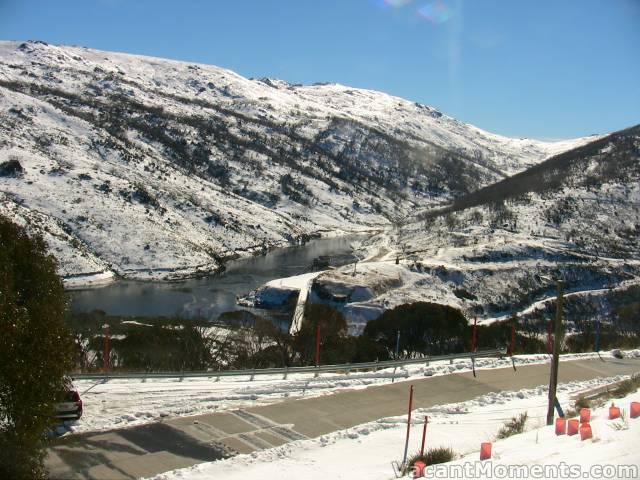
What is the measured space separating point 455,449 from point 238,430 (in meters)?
5.05

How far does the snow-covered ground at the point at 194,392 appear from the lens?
1384 centimetres

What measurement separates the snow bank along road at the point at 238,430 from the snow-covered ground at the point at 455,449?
577 mm

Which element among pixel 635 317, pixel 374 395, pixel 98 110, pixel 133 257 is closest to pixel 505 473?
pixel 374 395

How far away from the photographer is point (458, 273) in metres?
69.4

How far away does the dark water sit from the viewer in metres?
60.0

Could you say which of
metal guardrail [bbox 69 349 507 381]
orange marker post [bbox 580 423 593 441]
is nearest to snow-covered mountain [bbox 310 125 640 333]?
metal guardrail [bbox 69 349 507 381]

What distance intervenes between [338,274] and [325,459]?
5509 cm

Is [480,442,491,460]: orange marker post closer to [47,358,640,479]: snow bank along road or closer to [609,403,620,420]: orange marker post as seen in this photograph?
[609,403,620,420]: orange marker post

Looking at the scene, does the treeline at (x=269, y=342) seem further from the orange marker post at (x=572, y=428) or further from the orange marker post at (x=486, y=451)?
the orange marker post at (x=486, y=451)

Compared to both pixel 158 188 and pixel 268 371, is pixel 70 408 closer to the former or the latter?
pixel 268 371

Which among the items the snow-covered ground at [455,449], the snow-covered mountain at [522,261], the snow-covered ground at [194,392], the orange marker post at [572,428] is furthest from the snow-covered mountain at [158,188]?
the orange marker post at [572,428]

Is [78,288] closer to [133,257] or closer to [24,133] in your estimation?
[133,257]

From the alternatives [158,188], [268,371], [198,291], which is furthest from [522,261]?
[158,188]

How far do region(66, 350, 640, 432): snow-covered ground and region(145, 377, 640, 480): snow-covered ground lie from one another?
2.84m
